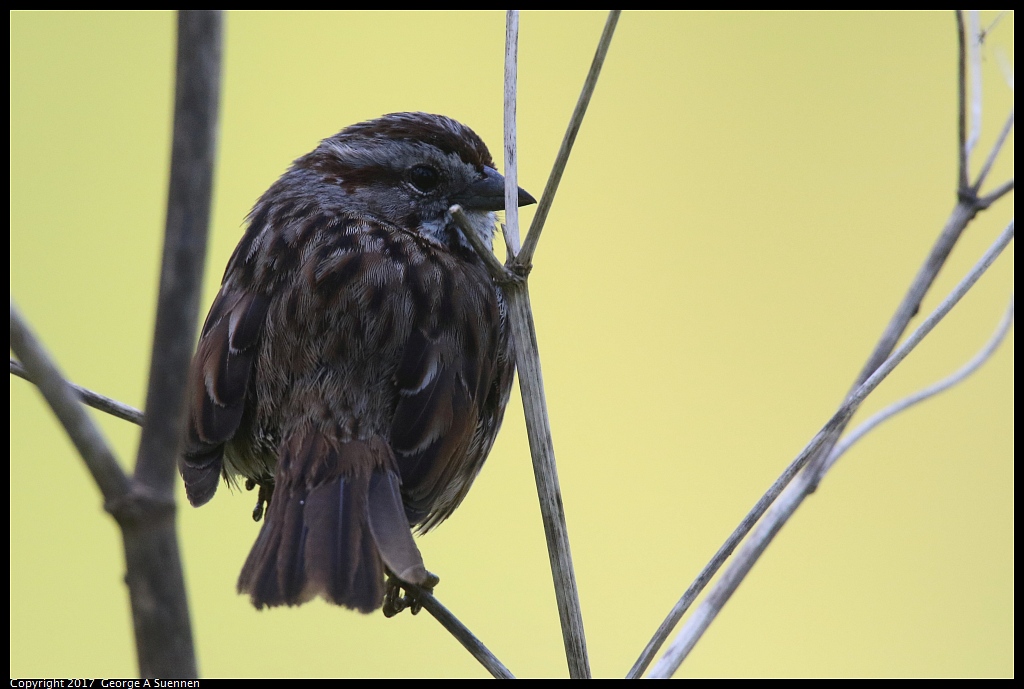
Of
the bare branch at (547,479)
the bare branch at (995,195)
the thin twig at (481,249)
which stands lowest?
the bare branch at (547,479)

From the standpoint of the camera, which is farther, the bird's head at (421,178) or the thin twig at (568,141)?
the bird's head at (421,178)

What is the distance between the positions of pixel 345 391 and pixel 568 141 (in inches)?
30.0

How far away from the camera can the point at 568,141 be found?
5.14ft

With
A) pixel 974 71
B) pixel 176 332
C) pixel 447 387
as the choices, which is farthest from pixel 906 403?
pixel 176 332

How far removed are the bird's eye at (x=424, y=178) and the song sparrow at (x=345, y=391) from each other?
13 cm

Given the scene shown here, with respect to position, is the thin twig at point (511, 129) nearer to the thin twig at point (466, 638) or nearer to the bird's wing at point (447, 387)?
the bird's wing at point (447, 387)

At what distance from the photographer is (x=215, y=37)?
747mm

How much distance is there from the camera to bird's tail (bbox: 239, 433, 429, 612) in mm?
1617

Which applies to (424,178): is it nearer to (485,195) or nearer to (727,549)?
(485,195)

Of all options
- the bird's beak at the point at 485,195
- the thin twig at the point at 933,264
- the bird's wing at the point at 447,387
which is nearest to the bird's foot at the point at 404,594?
the bird's wing at the point at 447,387

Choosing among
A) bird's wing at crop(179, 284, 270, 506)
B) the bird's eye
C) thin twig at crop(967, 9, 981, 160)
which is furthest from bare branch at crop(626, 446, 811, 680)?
the bird's eye

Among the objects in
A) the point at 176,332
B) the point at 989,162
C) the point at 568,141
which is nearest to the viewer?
the point at 176,332

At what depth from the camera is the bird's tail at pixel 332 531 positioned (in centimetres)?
162

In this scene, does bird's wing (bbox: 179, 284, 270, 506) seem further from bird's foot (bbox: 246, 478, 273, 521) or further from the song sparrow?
bird's foot (bbox: 246, 478, 273, 521)
